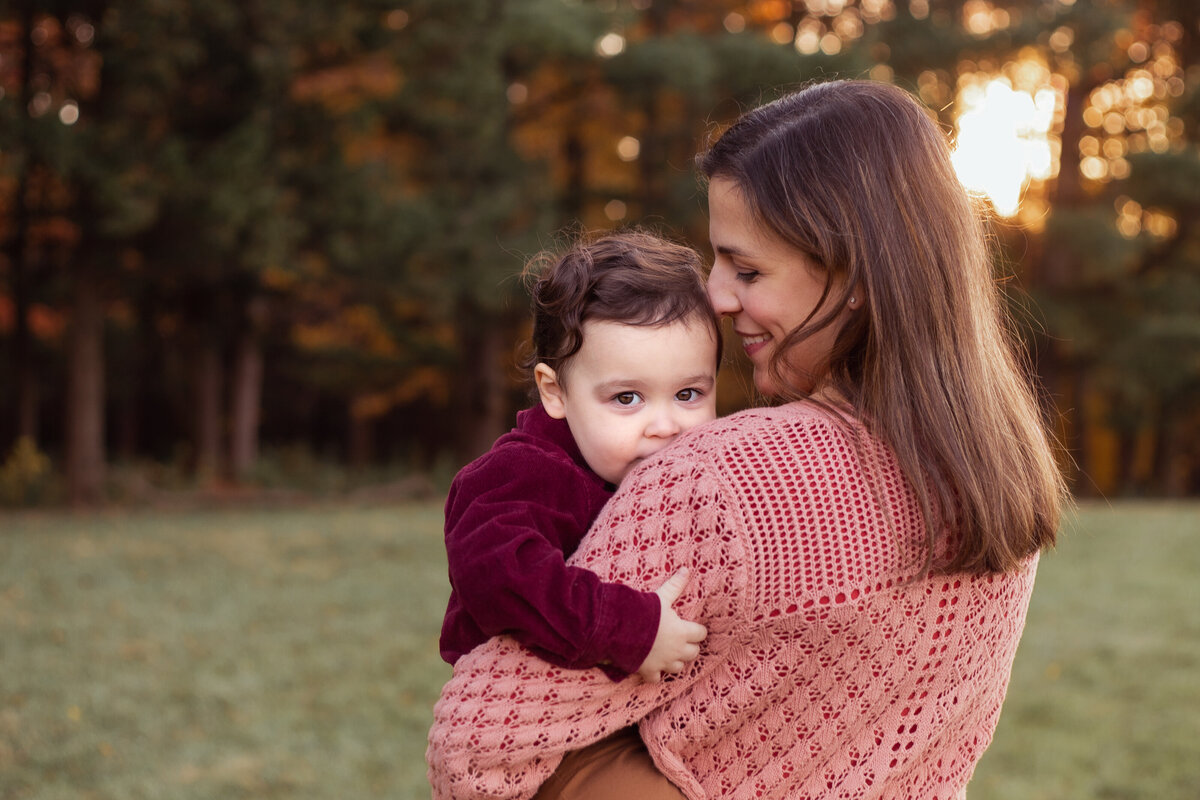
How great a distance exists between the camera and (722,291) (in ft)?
6.03

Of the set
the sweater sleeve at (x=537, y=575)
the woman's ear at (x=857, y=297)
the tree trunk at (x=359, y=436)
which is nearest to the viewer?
the sweater sleeve at (x=537, y=575)

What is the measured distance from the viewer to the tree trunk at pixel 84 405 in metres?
13.0

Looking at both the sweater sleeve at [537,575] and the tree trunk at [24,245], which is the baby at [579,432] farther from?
the tree trunk at [24,245]

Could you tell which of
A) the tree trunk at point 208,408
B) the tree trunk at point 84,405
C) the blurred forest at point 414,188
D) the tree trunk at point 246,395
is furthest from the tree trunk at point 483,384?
the tree trunk at point 84,405

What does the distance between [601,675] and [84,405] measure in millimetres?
13056

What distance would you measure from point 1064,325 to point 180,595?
15318 millimetres

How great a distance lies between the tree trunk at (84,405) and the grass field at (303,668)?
7.87 feet

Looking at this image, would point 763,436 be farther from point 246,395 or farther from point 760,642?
point 246,395

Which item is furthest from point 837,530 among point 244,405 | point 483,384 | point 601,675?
point 483,384

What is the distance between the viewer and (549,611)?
1.51 m

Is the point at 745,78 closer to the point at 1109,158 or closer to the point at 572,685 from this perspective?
the point at 1109,158

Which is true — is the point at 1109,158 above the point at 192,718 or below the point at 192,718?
above

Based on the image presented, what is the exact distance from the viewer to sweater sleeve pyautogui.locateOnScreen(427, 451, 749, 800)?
1.52m

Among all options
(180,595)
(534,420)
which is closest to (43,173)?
(180,595)
